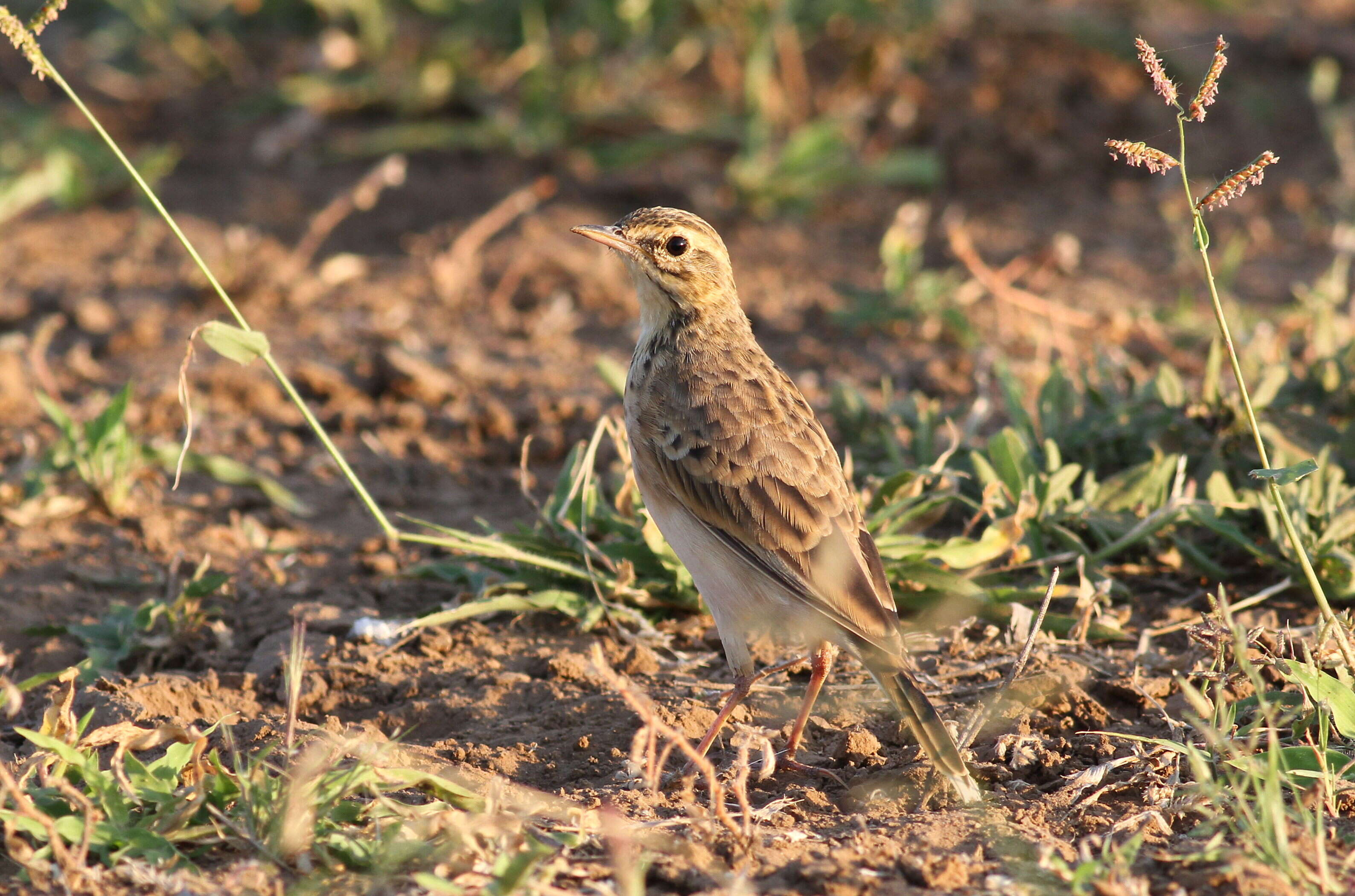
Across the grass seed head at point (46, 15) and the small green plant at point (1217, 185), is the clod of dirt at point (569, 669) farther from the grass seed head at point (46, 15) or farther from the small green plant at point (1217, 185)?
the grass seed head at point (46, 15)

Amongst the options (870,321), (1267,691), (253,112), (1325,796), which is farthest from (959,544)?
(253,112)

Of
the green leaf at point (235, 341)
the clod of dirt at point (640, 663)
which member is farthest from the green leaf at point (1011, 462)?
the green leaf at point (235, 341)

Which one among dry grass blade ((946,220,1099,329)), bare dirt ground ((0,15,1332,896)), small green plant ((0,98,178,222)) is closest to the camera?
bare dirt ground ((0,15,1332,896))

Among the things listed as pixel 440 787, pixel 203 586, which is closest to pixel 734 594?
pixel 440 787

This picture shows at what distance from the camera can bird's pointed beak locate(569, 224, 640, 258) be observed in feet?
17.9

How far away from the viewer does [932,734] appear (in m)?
4.02

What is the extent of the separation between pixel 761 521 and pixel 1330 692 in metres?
1.77

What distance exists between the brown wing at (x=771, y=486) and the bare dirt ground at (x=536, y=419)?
1.73ft

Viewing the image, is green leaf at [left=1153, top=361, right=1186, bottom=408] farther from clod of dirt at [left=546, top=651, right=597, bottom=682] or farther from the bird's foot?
clod of dirt at [left=546, top=651, right=597, bottom=682]

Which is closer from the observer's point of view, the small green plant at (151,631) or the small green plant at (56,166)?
the small green plant at (151,631)

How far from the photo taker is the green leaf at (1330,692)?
3.97m

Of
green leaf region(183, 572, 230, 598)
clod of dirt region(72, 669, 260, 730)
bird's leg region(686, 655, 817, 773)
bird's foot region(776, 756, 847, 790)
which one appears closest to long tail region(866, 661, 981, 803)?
bird's foot region(776, 756, 847, 790)

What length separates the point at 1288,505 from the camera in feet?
17.0

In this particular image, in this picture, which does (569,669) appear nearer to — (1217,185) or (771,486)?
(771,486)
